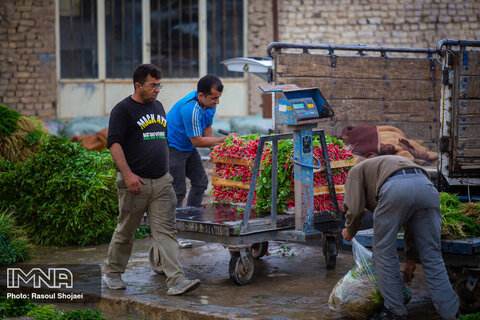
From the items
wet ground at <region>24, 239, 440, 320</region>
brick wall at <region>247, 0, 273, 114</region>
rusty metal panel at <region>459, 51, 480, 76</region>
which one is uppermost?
brick wall at <region>247, 0, 273, 114</region>

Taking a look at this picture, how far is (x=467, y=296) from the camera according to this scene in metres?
5.80

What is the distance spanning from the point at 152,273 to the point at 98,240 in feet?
5.87

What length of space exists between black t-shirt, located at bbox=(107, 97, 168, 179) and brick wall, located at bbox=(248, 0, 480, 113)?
1019 cm

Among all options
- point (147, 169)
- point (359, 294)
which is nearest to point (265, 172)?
point (147, 169)

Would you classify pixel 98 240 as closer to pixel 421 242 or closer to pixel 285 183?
pixel 285 183

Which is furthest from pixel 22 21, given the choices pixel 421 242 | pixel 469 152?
pixel 421 242

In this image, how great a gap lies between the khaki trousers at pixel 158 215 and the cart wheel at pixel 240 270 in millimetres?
554

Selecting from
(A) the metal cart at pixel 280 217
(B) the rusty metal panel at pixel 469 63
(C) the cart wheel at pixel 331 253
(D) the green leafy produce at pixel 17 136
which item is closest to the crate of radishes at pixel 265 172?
(A) the metal cart at pixel 280 217

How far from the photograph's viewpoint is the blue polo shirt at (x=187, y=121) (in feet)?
25.5

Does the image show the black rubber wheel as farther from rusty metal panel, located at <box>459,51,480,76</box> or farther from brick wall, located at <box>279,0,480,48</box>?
brick wall, located at <box>279,0,480,48</box>

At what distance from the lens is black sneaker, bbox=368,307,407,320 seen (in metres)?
5.51

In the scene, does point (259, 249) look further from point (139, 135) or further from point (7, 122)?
point (7, 122)

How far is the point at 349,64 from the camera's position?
384 inches

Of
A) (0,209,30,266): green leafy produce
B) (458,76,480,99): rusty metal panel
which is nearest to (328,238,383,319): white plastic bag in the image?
(458,76,480,99): rusty metal panel
